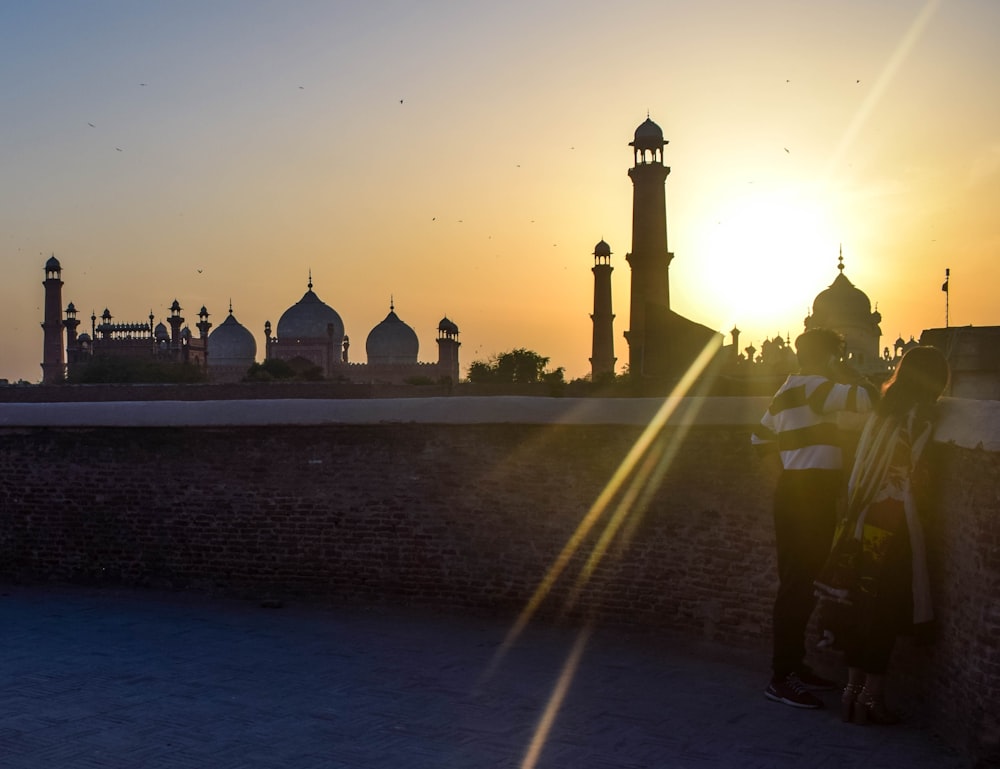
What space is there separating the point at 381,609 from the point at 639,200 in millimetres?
36015

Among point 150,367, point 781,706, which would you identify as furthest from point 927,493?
point 150,367

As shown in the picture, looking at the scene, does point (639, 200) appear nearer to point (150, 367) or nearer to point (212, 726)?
point (150, 367)

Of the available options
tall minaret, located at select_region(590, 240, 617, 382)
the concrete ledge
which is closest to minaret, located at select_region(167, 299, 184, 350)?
tall minaret, located at select_region(590, 240, 617, 382)

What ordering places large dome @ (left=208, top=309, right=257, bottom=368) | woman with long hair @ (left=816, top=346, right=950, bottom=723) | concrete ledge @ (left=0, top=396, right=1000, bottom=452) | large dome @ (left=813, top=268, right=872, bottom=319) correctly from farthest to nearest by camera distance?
1. large dome @ (left=208, top=309, right=257, bottom=368)
2. large dome @ (left=813, top=268, right=872, bottom=319)
3. concrete ledge @ (left=0, top=396, right=1000, bottom=452)
4. woman with long hair @ (left=816, top=346, right=950, bottom=723)

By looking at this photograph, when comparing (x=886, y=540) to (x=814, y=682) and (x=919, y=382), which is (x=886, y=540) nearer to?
(x=919, y=382)

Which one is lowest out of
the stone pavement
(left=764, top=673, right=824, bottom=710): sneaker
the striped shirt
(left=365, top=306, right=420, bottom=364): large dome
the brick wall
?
the stone pavement

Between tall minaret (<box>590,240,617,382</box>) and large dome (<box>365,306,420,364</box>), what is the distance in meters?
19.8

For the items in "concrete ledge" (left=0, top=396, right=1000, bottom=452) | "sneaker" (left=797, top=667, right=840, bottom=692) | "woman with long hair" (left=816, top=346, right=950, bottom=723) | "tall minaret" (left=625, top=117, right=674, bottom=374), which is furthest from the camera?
"tall minaret" (left=625, top=117, right=674, bottom=374)

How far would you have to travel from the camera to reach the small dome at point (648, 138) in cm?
4484

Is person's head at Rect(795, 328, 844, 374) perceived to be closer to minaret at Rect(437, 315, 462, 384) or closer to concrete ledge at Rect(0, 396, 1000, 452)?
concrete ledge at Rect(0, 396, 1000, 452)

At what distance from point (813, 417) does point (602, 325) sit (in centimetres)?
4914

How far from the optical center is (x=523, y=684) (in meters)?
6.38

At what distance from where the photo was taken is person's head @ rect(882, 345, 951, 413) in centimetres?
541

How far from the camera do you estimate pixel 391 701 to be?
19.7 feet
